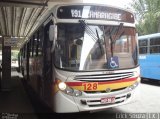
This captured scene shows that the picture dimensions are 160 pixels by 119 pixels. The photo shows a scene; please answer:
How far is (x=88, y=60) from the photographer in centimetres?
770

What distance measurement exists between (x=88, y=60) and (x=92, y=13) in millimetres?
1231

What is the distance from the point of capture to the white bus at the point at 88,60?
24.8 ft

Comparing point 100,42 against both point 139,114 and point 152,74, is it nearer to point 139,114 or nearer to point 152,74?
point 139,114

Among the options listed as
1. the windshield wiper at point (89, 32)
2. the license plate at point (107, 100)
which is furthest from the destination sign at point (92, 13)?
the license plate at point (107, 100)

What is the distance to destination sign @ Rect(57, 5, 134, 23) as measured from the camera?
308 inches

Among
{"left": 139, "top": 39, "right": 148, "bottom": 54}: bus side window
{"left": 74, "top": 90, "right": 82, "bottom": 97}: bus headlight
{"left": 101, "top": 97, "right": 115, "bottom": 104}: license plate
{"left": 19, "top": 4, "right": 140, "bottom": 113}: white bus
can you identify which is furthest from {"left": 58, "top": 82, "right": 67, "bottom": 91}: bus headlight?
{"left": 139, "top": 39, "right": 148, "bottom": 54}: bus side window

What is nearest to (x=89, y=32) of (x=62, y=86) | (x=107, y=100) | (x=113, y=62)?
(x=113, y=62)

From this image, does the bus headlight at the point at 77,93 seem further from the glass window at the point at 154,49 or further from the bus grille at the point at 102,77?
the glass window at the point at 154,49

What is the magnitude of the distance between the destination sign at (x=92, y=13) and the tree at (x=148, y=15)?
2659cm

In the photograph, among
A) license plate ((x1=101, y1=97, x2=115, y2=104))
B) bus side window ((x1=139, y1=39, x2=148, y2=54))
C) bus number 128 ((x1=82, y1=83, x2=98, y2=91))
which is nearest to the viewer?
bus number 128 ((x1=82, y1=83, x2=98, y2=91))

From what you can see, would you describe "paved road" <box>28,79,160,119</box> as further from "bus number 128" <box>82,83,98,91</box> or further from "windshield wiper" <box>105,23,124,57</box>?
"windshield wiper" <box>105,23,124,57</box>

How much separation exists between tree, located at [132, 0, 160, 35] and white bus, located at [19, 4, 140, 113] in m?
26.9

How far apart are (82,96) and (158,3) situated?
97.7 ft

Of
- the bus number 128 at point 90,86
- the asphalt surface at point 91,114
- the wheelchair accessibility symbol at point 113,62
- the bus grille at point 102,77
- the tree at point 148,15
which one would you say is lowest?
the asphalt surface at point 91,114
